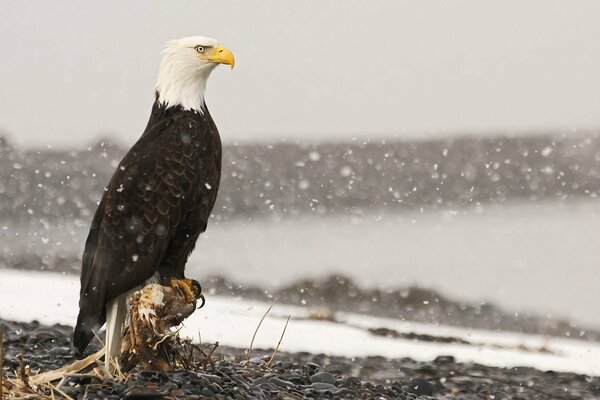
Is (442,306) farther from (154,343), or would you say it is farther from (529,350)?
(154,343)

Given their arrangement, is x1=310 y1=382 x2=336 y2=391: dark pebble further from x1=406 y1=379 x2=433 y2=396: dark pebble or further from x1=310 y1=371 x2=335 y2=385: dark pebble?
x1=406 y1=379 x2=433 y2=396: dark pebble

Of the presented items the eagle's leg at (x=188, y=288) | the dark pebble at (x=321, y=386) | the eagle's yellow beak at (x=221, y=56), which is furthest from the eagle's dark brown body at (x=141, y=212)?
the dark pebble at (x=321, y=386)

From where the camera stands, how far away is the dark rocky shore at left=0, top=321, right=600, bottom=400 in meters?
4.86

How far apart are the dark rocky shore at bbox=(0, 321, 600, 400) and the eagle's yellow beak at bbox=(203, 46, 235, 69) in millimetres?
1623

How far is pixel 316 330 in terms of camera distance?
7949 millimetres

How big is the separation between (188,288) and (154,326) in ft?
0.97

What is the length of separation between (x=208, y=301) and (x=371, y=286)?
1.90 meters

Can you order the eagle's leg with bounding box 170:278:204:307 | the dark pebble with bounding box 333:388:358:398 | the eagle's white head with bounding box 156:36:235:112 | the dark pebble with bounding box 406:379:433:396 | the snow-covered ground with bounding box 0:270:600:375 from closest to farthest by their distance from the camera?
1. the eagle's leg with bounding box 170:278:204:307
2. the dark pebble with bounding box 333:388:358:398
3. the eagle's white head with bounding box 156:36:235:112
4. the dark pebble with bounding box 406:379:433:396
5. the snow-covered ground with bounding box 0:270:600:375

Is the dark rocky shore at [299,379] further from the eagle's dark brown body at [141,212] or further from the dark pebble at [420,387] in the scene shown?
the eagle's dark brown body at [141,212]

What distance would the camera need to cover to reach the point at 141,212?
518 centimetres

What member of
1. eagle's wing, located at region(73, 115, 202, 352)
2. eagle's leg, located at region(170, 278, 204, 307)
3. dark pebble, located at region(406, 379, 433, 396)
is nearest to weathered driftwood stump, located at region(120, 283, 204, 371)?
eagle's leg, located at region(170, 278, 204, 307)

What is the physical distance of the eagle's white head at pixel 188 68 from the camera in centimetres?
545

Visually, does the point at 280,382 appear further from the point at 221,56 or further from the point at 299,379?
the point at 221,56

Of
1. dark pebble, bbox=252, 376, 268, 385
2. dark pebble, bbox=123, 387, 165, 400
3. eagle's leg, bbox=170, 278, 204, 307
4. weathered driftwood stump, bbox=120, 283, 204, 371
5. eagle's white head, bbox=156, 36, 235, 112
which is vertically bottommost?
dark pebble, bbox=123, 387, 165, 400
